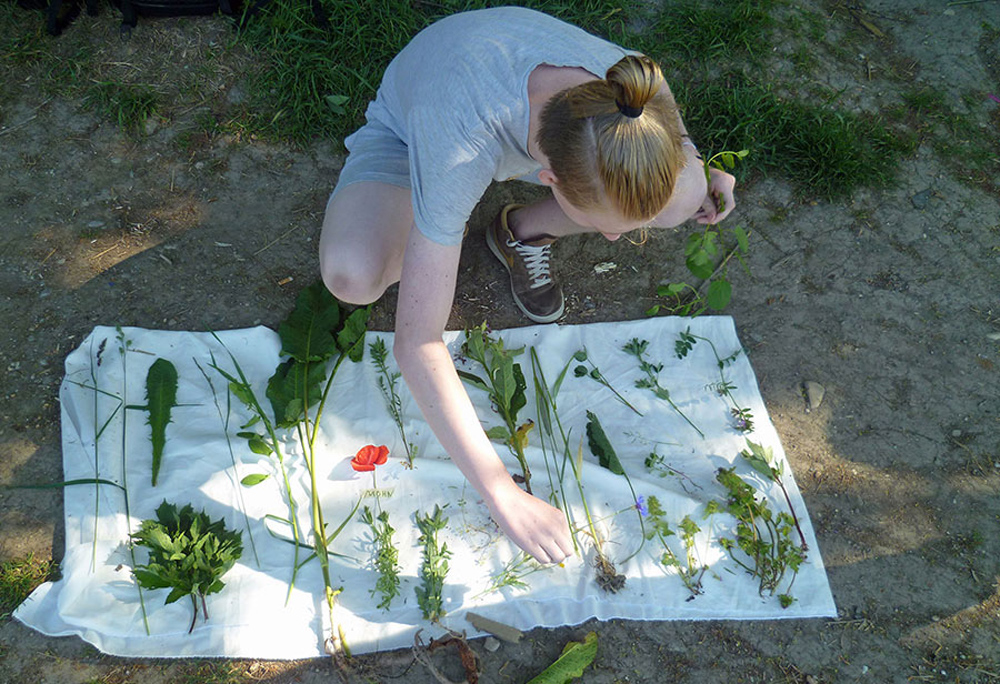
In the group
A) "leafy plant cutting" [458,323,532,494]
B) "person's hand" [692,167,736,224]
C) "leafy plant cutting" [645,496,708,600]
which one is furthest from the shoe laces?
"leafy plant cutting" [645,496,708,600]

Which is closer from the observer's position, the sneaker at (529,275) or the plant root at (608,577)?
the plant root at (608,577)

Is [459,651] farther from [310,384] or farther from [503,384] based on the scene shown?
[310,384]

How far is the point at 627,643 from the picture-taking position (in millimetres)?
2145

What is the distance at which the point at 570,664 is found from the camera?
2039 millimetres

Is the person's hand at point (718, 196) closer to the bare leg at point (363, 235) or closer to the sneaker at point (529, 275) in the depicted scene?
the sneaker at point (529, 275)

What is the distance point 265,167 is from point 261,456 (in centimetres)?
128

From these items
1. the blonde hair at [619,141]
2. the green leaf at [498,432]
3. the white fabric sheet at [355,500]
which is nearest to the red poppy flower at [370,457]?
the white fabric sheet at [355,500]

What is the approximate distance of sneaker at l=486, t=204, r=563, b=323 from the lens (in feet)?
8.50

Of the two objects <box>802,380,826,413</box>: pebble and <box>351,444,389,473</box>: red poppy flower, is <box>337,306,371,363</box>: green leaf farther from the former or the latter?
<box>802,380,826,413</box>: pebble

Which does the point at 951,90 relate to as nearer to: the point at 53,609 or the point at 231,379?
the point at 231,379

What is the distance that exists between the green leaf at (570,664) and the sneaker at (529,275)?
3.83 ft

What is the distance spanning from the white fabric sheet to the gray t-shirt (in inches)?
34.4

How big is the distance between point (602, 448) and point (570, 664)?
2.25 feet

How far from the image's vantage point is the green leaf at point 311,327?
2.39 m
